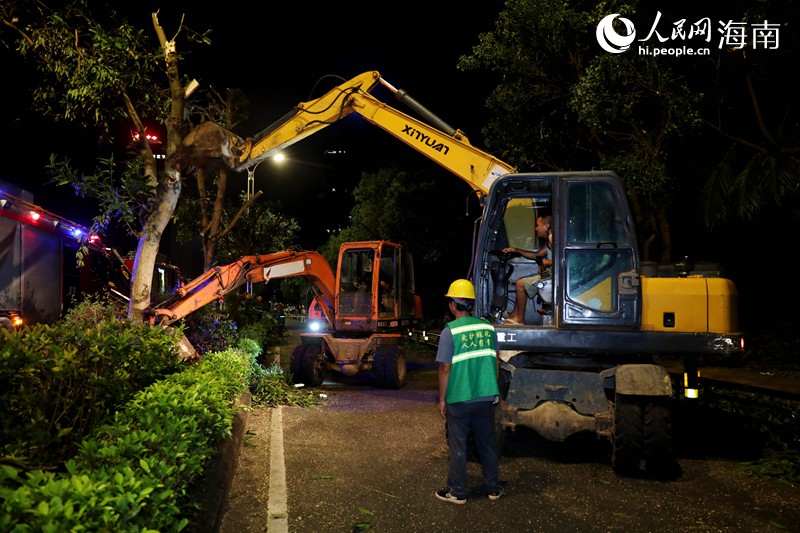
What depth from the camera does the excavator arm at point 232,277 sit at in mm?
9789

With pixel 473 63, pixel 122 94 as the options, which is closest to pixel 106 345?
pixel 122 94

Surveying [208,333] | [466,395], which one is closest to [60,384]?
[466,395]

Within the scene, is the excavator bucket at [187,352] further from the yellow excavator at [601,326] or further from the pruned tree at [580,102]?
the pruned tree at [580,102]

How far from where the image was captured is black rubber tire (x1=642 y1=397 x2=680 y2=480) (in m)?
6.03

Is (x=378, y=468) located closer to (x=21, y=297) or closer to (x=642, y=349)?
(x=642, y=349)

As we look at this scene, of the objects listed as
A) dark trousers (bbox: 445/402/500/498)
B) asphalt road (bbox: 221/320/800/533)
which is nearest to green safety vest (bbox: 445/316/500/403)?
dark trousers (bbox: 445/402/500/498)

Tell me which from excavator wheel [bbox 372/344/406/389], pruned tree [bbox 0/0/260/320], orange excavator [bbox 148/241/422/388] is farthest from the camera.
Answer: excavator wheel [bbox 372/344/406/389]

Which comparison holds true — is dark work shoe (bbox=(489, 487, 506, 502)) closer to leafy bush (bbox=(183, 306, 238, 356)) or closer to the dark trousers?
the dark trousers

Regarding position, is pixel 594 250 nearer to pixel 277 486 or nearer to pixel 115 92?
pixel 277 486

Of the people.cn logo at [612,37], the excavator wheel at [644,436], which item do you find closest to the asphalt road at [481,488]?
the excavator wheel at [644,436]

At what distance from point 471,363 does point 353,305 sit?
7.94 metres

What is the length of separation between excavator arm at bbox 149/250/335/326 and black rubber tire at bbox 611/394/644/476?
21.9ft

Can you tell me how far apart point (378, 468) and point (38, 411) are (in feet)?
11.7

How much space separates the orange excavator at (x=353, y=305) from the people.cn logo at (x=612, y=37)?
237 inches
